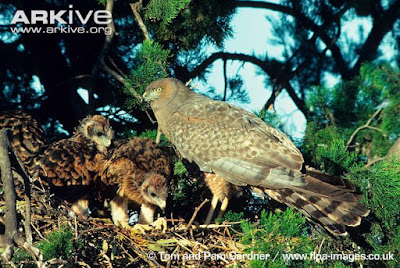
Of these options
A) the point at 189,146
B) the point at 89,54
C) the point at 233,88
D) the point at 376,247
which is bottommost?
the point at 376,247

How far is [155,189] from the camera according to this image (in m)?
4.39

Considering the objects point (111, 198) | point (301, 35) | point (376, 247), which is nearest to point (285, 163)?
point (376, 247)

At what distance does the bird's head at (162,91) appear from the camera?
5.07 meters

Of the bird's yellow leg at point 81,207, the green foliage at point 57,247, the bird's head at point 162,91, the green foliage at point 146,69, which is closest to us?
the green foliage at point 57,247

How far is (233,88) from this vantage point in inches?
242

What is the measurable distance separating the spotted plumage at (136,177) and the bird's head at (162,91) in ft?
1.58

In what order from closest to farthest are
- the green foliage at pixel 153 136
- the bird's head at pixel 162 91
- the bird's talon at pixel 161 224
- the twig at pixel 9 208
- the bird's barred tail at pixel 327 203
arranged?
the twig at pixel 9 208 → the bird's barred tail at pixel 327 203 → the bird's talon at pixel 161 224 → the bird's head at pixel 162 91 → the green foliage at pixel 153 136

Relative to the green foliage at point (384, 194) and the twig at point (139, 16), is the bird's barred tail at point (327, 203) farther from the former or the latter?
the twig at point (139, 16)

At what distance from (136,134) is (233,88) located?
49.3 inches

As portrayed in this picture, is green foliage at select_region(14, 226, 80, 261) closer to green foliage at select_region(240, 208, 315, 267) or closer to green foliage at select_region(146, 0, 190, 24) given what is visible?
green foliage at select_region(240, 208, 315, 267)

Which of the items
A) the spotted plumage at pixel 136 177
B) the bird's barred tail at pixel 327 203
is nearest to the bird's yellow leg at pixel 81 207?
the spotted plumage at pixel 136 177

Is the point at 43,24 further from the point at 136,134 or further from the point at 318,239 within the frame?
the point at 318,239

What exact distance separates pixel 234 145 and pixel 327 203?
89 cm

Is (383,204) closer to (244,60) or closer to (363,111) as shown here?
(363,111)
